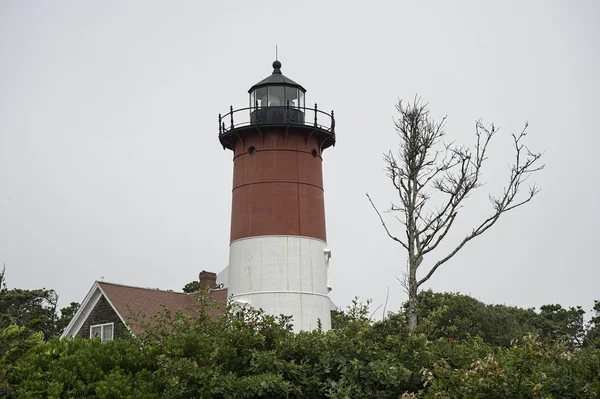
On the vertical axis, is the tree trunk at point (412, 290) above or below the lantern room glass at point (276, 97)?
A: below

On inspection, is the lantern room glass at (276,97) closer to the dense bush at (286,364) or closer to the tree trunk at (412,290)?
the tree trunk at (412,290)

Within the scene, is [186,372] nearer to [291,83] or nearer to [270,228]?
[270,228]

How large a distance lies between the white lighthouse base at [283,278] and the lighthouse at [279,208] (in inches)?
1.2

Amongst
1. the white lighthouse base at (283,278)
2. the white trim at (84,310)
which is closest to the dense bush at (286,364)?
the white lighthouse base at (283,278)

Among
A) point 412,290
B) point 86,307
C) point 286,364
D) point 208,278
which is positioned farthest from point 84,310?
point 286,364

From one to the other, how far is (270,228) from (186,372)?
1213cm

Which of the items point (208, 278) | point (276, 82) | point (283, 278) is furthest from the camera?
point (208, 278)

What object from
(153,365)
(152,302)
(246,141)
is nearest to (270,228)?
(246,141)

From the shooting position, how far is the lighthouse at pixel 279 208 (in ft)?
80.9

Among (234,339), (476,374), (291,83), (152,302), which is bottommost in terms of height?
(476,374)

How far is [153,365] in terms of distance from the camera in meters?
14.6

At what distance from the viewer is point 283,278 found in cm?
2466

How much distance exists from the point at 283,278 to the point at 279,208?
2251 mm

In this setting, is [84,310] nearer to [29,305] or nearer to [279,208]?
[279,208]
